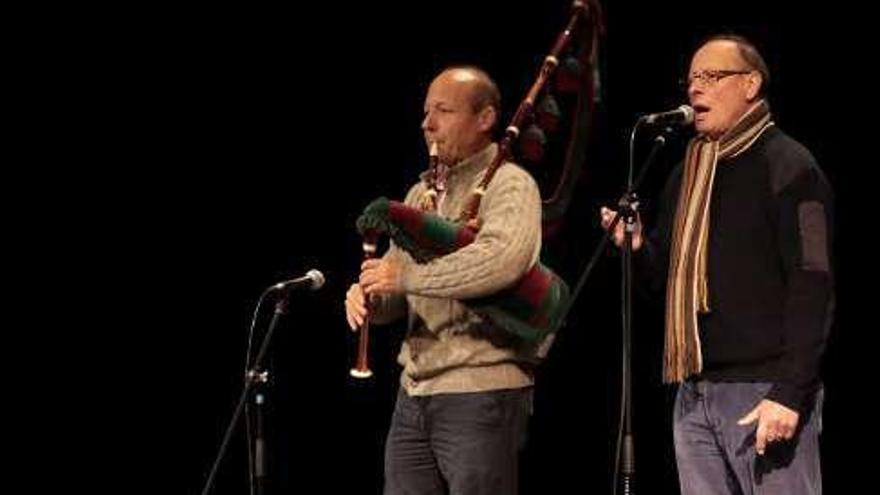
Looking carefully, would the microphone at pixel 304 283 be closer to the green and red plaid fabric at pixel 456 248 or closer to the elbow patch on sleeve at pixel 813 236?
the green and red plaid fabric at pixel 456 248

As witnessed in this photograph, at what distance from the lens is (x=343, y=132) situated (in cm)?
451

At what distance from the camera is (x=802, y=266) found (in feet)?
8.95

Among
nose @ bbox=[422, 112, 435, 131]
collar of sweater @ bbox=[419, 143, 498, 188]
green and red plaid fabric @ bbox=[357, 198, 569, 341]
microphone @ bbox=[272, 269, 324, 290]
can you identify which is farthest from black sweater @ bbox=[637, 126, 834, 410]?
microphone @ bbox=[272, 269, 324, 290]

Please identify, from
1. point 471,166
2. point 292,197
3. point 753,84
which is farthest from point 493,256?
point 292,197

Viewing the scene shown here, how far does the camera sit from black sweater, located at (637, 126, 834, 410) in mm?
2695

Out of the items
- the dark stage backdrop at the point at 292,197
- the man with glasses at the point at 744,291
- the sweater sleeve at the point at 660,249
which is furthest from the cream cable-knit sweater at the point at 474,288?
the dark stage backdrop at the point at 292,197

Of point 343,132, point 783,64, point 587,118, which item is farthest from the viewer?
point 343,132

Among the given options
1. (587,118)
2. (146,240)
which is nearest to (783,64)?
(587,118)

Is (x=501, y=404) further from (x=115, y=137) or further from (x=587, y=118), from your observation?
(x=115, y=137)

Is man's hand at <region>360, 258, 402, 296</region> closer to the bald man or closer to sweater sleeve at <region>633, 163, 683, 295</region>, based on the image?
the bald man

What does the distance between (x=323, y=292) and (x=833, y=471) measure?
66.8 inches

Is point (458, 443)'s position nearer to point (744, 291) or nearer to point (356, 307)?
point (356, 307)

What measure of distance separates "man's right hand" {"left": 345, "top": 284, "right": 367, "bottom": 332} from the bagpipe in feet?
0.07

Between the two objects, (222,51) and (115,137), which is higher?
(222,51)
